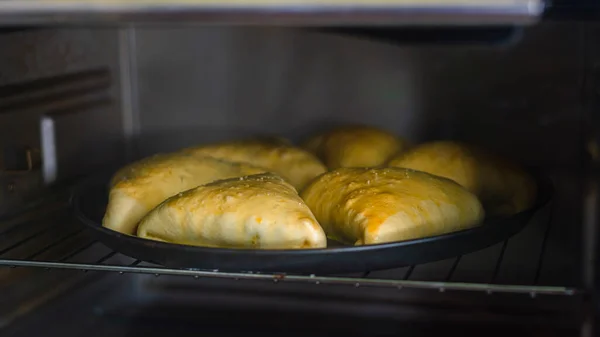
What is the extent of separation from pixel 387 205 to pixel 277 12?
0.30 m

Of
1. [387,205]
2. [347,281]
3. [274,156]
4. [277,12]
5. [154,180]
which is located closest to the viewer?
[277,12]

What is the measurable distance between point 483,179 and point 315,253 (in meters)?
0.35

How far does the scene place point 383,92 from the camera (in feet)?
3.91

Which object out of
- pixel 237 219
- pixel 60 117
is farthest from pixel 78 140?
pixel 237 219

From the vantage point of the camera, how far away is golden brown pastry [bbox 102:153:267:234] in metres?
0.91

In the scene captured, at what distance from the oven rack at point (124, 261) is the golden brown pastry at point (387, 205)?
0.05 m

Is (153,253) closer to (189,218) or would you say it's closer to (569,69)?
(189,218)

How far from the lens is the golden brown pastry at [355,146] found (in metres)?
Answer: 1.07

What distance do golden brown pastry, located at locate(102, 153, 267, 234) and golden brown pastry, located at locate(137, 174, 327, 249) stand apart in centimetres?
5

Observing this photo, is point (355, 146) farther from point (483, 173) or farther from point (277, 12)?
point (277, 12)

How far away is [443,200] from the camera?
33.8 inches

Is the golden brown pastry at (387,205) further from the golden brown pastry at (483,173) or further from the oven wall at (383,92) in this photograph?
the oven wall at (383,92)

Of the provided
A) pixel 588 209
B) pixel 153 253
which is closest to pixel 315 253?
pixel 153 253

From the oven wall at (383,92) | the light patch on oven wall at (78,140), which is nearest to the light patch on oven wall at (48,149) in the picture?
the light patch on oven wall at (78,140)
